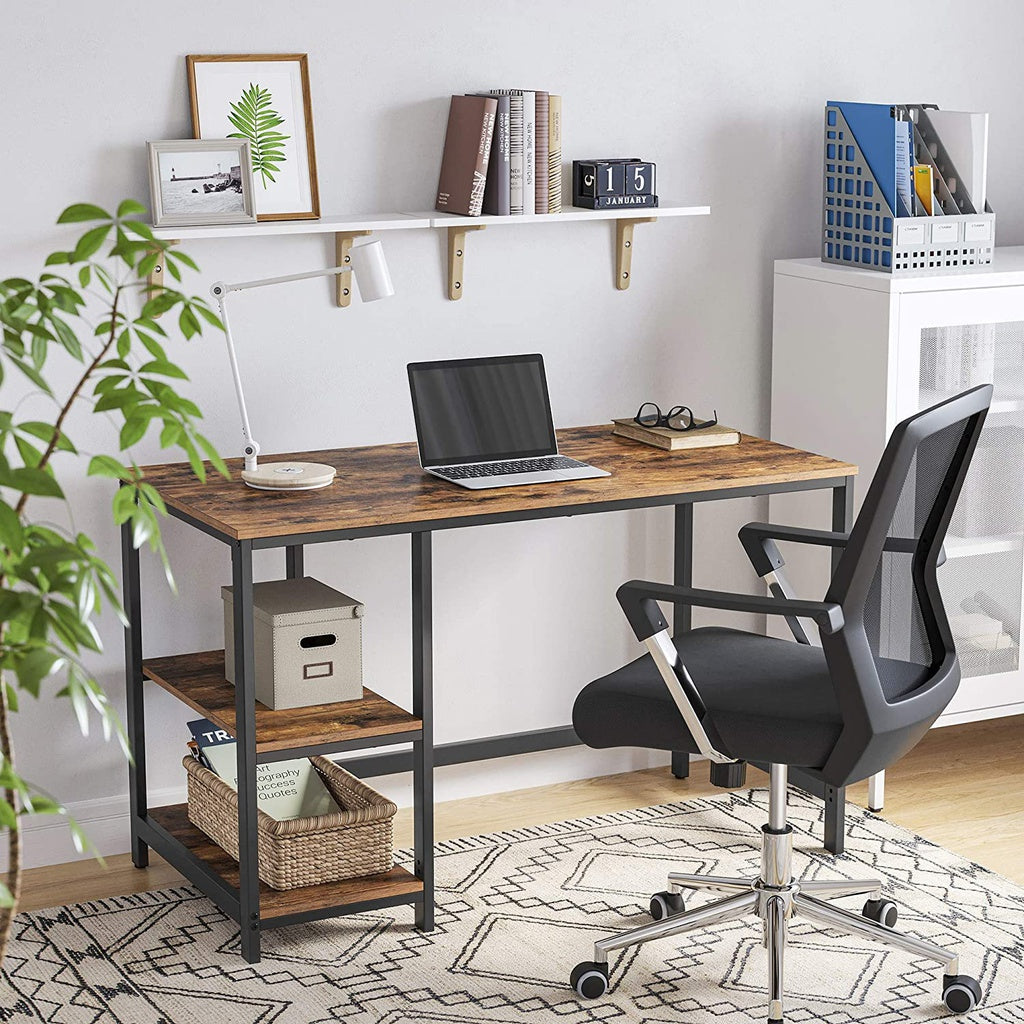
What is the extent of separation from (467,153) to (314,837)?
1363mm

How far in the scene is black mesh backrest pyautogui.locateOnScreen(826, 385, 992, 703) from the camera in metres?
2.26

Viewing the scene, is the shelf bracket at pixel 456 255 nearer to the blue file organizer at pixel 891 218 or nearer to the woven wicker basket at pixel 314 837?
the blue file organizer at pixel 891 218

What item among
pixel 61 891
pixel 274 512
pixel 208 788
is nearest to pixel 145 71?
pixel 274 512

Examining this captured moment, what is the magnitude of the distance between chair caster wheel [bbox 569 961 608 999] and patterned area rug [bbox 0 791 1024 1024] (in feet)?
0.07

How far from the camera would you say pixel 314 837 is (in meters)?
2.79

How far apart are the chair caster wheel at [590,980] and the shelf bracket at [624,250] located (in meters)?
1.52

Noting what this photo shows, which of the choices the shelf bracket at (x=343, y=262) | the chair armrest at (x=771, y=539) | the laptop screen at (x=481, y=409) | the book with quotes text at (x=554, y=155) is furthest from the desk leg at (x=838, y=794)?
the shelf bracket at (x=343, y=262)

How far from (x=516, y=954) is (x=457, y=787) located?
77cm

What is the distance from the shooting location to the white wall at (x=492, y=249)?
9.87 ft

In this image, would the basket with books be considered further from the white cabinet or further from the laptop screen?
the white cabinet

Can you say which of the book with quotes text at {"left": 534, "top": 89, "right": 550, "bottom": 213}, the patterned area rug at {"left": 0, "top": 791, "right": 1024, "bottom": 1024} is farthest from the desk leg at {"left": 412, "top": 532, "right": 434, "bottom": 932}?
the book with quotes text at {"left": 534, "top": 89, "right": 550, "bottom": 213}

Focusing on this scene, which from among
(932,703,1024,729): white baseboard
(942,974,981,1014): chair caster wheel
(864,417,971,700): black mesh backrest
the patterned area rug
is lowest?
the patterned area rug

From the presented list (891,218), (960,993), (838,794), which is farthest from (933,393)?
(960,993)

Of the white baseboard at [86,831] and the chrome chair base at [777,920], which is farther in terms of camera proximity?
the white baseboard at [86,831]
